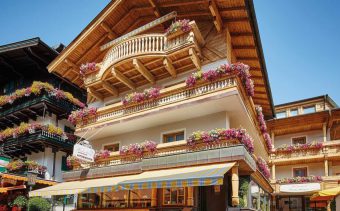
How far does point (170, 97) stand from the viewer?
15.6m

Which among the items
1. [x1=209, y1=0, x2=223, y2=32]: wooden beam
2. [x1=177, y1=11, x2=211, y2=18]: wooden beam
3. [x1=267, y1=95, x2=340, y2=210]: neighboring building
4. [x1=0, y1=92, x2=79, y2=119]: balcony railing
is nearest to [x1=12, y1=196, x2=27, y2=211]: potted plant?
[x1=0, y1=92, x2=79, y2=119]: balcony railing

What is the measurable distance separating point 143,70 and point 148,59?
31.6 inches

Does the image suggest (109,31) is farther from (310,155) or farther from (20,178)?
(310,155)

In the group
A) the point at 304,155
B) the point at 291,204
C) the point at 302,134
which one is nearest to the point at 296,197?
the point at 291,204

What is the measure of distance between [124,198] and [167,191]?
2718mm

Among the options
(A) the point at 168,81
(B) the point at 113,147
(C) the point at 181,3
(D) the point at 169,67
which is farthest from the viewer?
(B) the point at 113,147

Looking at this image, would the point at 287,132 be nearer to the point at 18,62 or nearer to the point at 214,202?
the point at 214,202

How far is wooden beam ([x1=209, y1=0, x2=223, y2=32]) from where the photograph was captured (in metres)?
15.1

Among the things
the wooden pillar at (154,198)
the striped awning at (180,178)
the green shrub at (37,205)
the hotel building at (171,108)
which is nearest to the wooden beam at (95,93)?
the hotel building at (171,108)

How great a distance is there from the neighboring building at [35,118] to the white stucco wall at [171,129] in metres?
6.52

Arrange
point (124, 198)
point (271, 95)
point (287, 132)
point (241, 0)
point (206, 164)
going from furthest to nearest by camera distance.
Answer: point (287, 132)
point (271, 95)
point (124, 198)
point (241, 0)
point (206, 164)

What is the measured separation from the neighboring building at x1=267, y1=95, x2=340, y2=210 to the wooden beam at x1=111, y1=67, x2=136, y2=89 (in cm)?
1601

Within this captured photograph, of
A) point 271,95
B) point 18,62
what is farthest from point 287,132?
point 18,62

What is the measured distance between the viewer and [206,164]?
12961mm
